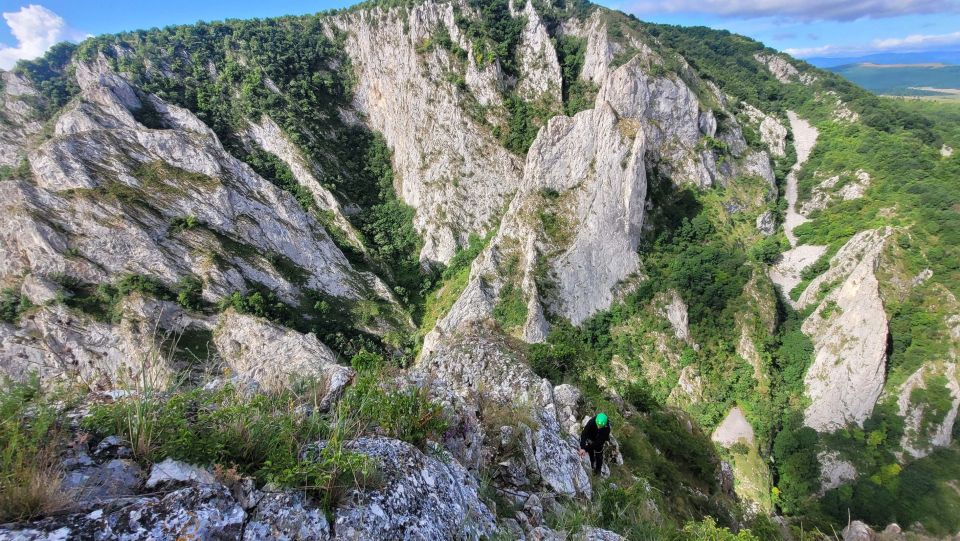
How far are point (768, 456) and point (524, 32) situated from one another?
203 feet

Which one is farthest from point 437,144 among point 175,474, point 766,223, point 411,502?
point 175,474

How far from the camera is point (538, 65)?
59.9 metres

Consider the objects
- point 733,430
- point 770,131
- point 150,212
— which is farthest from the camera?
point 770,131

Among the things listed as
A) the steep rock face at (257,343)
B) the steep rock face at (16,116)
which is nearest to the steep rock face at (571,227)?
the steep rock face at (257,343)

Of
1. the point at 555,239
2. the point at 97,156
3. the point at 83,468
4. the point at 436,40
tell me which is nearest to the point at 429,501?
the point at 83,468

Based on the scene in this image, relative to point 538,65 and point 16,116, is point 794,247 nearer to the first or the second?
point 538,65

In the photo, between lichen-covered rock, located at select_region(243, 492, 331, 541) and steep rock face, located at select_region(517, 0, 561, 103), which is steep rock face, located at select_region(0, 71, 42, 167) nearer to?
steep rock face, located at select_region(517, 0, 561, 103)

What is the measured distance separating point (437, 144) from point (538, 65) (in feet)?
61.8

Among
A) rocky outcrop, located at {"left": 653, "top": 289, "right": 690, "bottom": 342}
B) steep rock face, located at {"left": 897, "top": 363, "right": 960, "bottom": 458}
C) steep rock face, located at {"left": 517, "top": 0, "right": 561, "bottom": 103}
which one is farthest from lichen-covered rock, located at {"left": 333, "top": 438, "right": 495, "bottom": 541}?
steep rock face, located at {"left": 517, "top": 0, "right": 561, "bottom": 103}

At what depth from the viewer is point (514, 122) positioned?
57.8 metres

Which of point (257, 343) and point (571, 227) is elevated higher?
point (571, 227)

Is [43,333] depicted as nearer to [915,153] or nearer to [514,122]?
[514,122]

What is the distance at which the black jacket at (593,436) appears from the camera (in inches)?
389

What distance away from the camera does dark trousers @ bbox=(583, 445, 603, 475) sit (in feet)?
32.8
